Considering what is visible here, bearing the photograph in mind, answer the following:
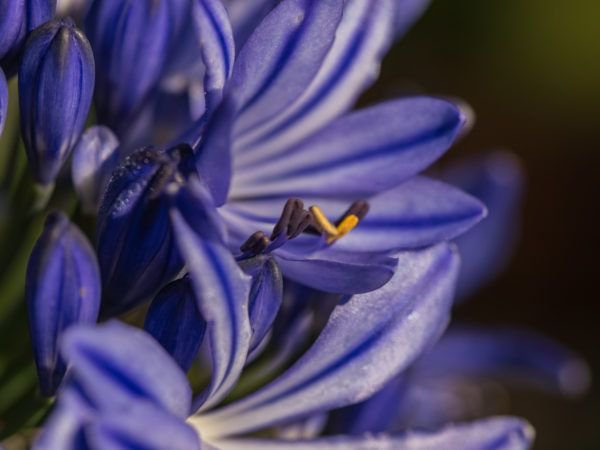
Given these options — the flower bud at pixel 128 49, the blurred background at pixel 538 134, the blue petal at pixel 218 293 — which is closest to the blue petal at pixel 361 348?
the blue petal at pixel 218 293

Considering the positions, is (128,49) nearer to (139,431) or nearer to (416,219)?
(416,219)

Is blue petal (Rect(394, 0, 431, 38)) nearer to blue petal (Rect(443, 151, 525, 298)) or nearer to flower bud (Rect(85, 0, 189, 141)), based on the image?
flower bud (Rect(85, 0, 189, 141))

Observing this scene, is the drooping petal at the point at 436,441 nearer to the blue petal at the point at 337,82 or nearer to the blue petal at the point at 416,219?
the blue petal at the point at 416,219

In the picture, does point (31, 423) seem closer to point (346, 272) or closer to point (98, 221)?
point (98, 221)

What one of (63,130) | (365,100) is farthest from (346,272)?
(365,100)

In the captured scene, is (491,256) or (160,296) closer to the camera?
(160,296)

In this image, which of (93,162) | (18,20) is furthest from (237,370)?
(18,20)
